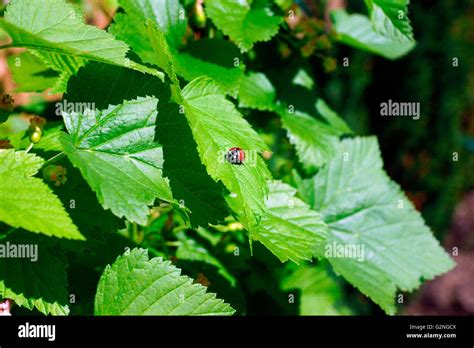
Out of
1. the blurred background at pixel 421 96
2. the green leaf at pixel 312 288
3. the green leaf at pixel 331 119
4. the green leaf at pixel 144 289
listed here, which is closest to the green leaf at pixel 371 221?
the green leaf at pixel 331 119

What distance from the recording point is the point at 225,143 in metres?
0.90

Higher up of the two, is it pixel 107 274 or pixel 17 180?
pixel 17 180

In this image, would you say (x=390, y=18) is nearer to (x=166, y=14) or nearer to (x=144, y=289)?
(x=166, y=14)

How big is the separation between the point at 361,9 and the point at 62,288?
8.80 feet

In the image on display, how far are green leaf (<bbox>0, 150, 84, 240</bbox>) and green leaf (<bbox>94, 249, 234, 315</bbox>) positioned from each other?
0.59 feet

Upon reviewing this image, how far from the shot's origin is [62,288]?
886 mm

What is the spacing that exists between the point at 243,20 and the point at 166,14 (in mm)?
160

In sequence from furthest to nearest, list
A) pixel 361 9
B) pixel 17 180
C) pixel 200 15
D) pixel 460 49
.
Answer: pixel 460 49 → pixel 361 9 → pixel 200 15 → pixel 17 180

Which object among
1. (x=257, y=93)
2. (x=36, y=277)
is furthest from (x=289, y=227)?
(x=36, y=277)

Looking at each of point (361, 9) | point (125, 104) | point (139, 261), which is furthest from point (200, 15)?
point (361, 9)

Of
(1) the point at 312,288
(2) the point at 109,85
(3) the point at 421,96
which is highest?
(3) the point at 421,96

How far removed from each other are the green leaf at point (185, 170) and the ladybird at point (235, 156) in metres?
0.06

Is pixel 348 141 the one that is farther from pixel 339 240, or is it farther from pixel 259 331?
pixel 259 331

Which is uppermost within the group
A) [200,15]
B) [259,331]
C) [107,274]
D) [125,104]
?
[200,15]
